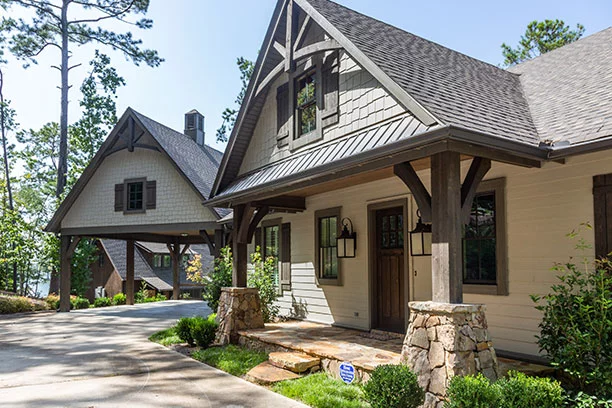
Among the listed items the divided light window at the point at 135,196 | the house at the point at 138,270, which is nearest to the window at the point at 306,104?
the divided light window at the point at 135,196

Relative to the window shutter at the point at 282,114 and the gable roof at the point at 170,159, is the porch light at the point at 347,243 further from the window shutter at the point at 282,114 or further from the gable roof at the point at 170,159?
the gable roof at the point at 170,159

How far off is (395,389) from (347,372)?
134 cm

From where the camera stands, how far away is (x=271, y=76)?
8.45 meters

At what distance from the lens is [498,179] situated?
20.3 ft

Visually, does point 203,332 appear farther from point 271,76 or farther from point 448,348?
point 448,348

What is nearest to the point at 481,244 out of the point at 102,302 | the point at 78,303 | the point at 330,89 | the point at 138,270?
the point at 330,89

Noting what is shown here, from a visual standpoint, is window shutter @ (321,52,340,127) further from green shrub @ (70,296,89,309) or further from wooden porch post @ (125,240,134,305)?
green shrub @ (70,296,89,309)

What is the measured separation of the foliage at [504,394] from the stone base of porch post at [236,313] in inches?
200

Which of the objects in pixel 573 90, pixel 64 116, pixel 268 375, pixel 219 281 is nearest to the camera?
pixel 268 375

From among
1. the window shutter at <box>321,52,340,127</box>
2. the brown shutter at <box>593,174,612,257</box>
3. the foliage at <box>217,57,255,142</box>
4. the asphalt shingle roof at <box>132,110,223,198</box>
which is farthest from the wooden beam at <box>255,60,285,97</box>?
the foliage at <box>217,57,255,142</box>

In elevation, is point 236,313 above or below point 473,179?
below

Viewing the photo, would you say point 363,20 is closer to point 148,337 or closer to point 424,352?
point 424,352

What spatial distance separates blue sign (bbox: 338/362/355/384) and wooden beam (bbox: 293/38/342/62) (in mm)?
4191

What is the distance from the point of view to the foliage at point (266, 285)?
10.0 metres
